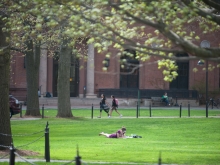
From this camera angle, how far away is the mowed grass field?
18.0m

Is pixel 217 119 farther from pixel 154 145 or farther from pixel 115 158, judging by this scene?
pixel 115 158

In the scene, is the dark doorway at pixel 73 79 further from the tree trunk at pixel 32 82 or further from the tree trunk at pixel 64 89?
the tree trunk at pixel 64 89

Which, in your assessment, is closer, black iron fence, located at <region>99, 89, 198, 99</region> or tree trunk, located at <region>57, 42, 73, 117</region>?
tree trunk, located at <region>57, 42, 73, 117</region>

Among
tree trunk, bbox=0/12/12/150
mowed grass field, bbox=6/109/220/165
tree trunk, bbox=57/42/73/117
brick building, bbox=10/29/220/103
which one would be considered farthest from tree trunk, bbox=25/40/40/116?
brick building, bbox=10/29/220/103

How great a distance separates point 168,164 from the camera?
1611 cm

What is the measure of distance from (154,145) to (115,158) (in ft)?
15.5

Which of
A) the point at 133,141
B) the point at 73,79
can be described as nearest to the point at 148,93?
the point at 73,79

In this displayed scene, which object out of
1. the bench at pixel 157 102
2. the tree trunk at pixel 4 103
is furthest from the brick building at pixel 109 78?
the tree trunk at pixel 4 103

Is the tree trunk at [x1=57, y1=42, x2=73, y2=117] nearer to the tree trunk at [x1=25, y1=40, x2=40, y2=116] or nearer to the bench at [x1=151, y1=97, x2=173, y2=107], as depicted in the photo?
the tree trunk at [x1=25, y1=40, x2=40, y2=116]

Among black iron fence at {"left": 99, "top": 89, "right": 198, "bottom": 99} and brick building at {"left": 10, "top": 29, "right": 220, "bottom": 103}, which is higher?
brick building at {"left": 10, "top": 29, "right": 220, "bottom": 103}

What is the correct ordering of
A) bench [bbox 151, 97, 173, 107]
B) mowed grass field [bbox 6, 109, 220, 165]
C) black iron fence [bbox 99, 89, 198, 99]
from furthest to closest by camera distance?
black iron fence [bbox 99, 89, 198, 99] < bench [bbox 151, 97, 173, 107] < mowed grass field [bbox 6, 109, 220, 165]

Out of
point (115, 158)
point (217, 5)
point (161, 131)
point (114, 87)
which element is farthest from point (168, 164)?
point (114, 87)

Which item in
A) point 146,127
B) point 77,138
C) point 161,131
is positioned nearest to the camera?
point 77,138

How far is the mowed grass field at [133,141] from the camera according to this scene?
18.0m
